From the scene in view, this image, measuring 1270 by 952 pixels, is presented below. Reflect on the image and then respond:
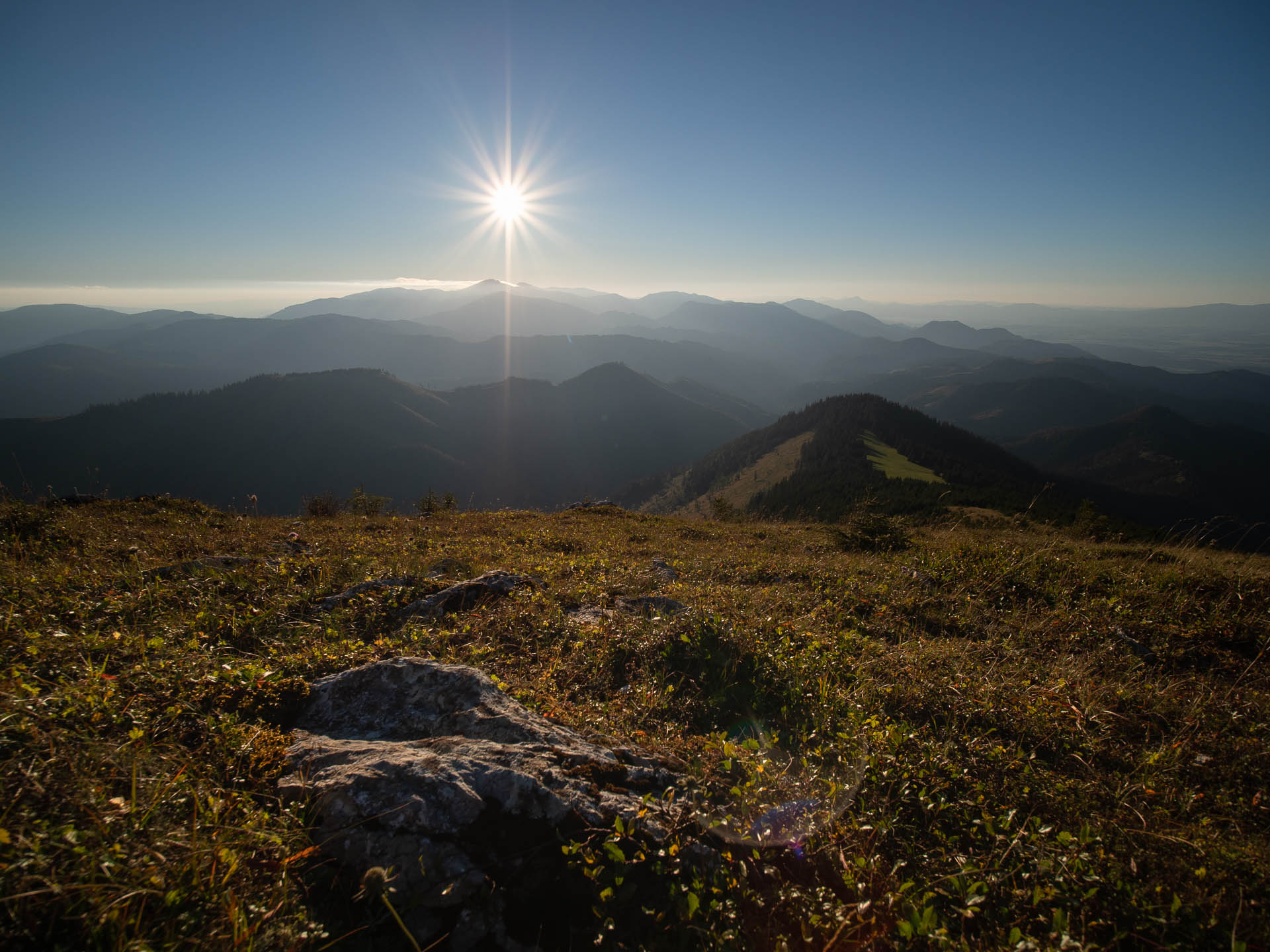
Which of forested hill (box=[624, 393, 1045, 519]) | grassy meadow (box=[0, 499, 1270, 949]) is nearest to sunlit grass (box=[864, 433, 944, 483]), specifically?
forested hill (box=[624, 393, 1045, 519])

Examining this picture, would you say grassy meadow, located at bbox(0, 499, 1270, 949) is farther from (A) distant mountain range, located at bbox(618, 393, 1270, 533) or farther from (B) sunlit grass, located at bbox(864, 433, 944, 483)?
(B) sunlit grass, located at bbox(864, 433, 944, 483)

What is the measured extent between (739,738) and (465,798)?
2.25 m

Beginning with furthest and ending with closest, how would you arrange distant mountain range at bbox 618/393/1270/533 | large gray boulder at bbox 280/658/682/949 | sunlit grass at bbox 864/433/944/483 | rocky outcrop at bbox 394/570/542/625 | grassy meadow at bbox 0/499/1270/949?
sunlit grass at bbox 864/433/944/483 < distant mountain range at bbox 618/393/1270/533 < rocky outcrop at bbox 394/570/542/625 < large gray boulder at bbox 280/658/682/949 < grassy meadow at bbox 0/499/1270/949

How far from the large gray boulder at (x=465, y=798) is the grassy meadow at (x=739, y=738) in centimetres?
16

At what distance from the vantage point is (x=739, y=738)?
4047 mm

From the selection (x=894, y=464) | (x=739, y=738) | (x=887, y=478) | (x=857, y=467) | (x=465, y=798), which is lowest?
(x=887, y=478)

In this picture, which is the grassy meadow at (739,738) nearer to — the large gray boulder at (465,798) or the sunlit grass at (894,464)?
the large gray boulder at (465,798)

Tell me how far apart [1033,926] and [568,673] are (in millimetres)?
3580

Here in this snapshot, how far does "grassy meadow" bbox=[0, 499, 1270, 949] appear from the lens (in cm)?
218

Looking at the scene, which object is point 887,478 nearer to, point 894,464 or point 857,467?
point 857,467

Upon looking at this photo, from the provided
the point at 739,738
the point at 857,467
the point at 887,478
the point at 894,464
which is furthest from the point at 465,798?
the point at 894,464

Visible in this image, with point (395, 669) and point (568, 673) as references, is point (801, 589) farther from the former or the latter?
point (395, 669)

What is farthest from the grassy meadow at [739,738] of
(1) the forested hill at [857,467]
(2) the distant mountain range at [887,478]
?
(2) the distant mountain range at [887,478]

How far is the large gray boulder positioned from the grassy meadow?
0.16 metres
